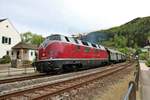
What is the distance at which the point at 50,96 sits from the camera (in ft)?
35.0

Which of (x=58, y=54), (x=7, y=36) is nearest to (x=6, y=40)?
(x=7, y=36)

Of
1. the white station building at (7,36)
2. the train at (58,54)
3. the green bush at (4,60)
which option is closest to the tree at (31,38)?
the white station building at (7,36)

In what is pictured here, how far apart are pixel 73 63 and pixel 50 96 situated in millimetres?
12827

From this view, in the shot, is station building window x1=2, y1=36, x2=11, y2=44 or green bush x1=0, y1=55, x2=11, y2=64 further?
station building window x1=2, y1=36, x2=11, y2=44

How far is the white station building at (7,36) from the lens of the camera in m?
48.6

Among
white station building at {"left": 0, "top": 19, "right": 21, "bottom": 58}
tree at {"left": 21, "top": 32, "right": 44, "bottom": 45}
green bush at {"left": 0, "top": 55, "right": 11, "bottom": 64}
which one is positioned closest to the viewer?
green bush at {"left": 0, "top": 55, "right": 11, "bottom": 64}

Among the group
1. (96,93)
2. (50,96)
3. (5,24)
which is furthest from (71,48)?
(5,24)

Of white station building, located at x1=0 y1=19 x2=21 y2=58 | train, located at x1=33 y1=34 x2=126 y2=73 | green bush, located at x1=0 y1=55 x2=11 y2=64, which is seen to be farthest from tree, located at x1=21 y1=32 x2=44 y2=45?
train, located at x1=33 y1=34 x2=126 y2=73

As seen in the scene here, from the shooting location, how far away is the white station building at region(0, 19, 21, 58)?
4859 cm

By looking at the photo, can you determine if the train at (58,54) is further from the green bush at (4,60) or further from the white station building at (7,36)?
the white station building at (7,36)

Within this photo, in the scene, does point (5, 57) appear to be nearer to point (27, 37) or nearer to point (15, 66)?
point (15, 66)

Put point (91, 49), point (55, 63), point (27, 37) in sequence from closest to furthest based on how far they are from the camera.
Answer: point (55, 63) < point (91, 49) < point (27, 37)

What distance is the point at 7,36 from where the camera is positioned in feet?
166

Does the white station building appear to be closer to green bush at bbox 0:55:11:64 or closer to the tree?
green bush at bbox 0:55:11:64
